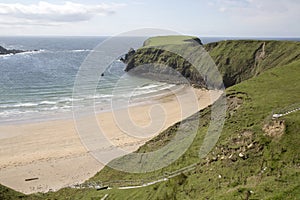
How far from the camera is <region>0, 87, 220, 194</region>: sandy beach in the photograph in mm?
29094

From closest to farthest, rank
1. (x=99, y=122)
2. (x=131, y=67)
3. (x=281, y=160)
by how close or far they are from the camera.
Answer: (x=281, y=160) < (x=99, y=122) < (x=131, y=67)

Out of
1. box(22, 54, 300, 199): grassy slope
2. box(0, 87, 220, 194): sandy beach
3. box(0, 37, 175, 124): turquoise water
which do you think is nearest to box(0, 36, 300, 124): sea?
box(0, 37, 175, 124): turquoise water

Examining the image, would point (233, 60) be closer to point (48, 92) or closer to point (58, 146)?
point (48, 92)

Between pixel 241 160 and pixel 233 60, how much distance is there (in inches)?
2103

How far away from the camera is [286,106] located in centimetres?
2170

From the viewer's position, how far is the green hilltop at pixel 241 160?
14.4 metres

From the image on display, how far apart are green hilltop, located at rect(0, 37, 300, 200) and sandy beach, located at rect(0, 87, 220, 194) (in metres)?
6.23

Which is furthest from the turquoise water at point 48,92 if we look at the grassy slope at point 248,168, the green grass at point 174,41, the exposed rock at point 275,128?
the exposed rock at point 275,128

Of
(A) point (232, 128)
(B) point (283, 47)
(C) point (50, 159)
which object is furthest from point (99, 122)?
(B) point (283, 47)

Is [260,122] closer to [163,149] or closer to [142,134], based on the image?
[163,149]

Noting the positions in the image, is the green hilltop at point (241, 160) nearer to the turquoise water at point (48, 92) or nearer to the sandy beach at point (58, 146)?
the sandy beach at point (58, 146)

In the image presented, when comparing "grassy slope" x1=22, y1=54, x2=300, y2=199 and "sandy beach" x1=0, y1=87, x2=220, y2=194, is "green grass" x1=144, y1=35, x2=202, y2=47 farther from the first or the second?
"grassy slope" x1=22, y1=54, x2=300, y2=199

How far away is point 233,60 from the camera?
67375 mm

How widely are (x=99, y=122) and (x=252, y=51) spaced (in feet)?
125
